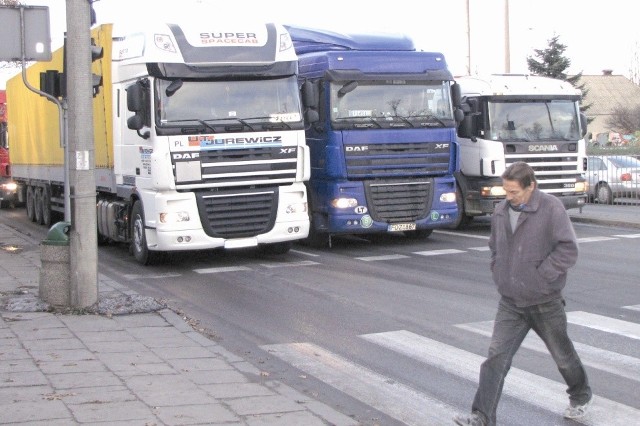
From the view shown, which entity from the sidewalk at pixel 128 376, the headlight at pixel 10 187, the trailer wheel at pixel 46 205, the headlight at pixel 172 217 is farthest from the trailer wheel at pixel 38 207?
the sidewalk at pixel 128 376

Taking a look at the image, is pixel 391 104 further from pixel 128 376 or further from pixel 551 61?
pixel 551 61

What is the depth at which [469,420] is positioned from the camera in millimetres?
6371

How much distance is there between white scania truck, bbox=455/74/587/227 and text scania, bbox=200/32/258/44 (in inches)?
219

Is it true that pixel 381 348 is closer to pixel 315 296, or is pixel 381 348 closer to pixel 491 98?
pixel 315 296

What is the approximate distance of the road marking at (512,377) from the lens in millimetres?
6793

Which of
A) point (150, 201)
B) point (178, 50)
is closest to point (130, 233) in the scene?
point (150, 201)

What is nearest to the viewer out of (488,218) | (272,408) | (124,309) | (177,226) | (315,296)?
(272,408)

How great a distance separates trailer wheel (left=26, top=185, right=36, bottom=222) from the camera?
2539 cm

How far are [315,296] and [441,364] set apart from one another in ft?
12.9

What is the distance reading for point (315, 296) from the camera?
12.2 metres

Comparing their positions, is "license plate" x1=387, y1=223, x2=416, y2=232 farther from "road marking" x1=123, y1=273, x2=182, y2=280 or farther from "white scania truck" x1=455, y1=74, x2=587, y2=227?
"road marking" x1=123, y1=273, x2=182, y2=280

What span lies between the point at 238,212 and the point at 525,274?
8918 mm

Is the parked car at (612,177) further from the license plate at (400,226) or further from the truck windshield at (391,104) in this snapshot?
the license plate at (400,226)

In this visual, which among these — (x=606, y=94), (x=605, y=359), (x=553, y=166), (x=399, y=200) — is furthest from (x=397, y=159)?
(x=606, y=94)
